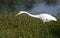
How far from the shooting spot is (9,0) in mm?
18500

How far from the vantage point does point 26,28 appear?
8406 millimetres

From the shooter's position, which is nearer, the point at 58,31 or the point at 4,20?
the point at 58,31

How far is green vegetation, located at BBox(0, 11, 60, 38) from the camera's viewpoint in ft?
25.3

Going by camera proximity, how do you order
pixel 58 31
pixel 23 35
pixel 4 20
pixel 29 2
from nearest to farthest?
1. pixel 23 35
2. pixel 58 31
3. pixel 4 20
4. pixel 29 2

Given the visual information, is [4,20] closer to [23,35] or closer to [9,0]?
[23,35]

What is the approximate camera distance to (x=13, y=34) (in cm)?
769

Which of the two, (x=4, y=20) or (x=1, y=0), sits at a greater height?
(x=1, y=0)

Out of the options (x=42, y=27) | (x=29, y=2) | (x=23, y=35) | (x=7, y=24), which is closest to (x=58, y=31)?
(x=42, y=27)

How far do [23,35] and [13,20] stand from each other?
2.05 metres

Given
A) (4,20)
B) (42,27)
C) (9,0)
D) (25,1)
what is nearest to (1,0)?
(9,0)

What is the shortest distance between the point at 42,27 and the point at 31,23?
2.48 feet

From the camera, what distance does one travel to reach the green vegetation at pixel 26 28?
25.3 feet

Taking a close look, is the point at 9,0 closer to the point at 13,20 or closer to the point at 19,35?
the point at 13,20

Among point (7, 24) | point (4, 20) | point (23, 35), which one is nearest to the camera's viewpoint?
point (23, 35)
